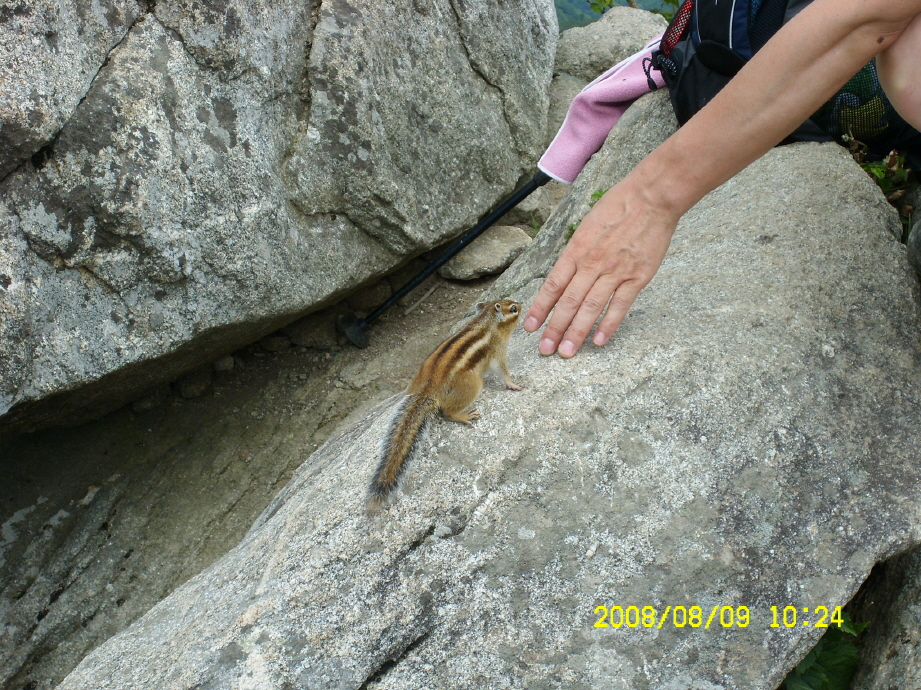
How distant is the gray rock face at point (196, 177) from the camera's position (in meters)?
3.00

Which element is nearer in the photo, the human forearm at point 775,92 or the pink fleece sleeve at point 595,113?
the human forearm at point 775,92

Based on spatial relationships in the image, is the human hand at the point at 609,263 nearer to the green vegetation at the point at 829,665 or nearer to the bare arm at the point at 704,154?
the bare arm at the point at 704,154

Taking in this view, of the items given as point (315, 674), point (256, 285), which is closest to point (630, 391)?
point (315, 674)

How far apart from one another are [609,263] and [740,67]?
60.1 inches

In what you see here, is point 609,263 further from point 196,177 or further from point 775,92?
point 196,177

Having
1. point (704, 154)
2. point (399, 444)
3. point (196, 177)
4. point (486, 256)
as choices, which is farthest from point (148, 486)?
point (704, 154)

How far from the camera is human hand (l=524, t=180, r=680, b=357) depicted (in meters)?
2.43

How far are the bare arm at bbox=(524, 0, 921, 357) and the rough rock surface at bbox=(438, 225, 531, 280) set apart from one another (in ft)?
7.93

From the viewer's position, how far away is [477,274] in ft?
16.5

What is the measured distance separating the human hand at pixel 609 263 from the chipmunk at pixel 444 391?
0.82 feet

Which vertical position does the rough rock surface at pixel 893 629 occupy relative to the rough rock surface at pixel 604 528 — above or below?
below

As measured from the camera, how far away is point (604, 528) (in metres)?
2.10

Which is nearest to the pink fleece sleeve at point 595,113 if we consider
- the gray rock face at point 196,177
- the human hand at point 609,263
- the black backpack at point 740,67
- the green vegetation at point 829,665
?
the black backpack at point 740,67

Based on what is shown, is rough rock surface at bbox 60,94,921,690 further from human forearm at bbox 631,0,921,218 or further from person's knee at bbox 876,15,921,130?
person's knee at bbox 876,15,921,130
